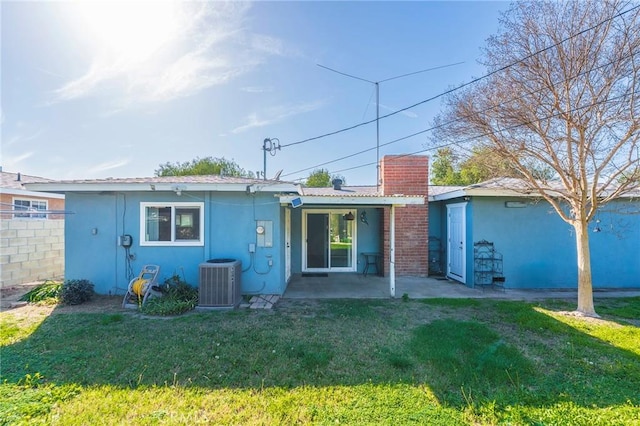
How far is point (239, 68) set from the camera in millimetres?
10914

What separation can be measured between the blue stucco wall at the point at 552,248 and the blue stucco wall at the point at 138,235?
615cm

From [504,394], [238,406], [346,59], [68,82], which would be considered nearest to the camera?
[238,406]

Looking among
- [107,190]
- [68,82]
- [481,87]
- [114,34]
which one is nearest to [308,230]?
[107,190]

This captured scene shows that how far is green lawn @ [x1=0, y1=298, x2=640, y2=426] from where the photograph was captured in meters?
2.86

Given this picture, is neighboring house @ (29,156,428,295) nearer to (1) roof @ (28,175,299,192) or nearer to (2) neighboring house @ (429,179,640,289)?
(1) roof @ (28,175,299,192)

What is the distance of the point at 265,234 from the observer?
7258 millimetres

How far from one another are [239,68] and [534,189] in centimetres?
1018

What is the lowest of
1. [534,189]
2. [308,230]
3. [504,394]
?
[504,394]

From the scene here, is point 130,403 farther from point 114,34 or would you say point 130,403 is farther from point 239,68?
point 239,68

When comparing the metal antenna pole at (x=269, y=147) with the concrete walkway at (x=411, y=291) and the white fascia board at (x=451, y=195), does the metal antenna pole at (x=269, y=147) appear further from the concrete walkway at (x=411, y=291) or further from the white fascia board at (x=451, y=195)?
the white fascia board at (x=451, y=195)

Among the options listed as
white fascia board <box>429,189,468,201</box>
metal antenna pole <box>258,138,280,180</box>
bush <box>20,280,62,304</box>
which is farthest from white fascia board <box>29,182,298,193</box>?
metal antenna pole <box>258,138,280,180</box>

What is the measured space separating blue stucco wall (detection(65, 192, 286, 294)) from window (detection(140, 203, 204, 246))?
0.13 metres

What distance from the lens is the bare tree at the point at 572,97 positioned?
517 centimetres

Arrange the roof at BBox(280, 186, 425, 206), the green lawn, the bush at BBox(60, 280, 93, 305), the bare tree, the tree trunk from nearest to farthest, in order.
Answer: the green lawn → the bare tree → the tree trunk → the bush at BBox(60, 280, 93, 305) → the roof at BBox(280, 186, 425, 206)
